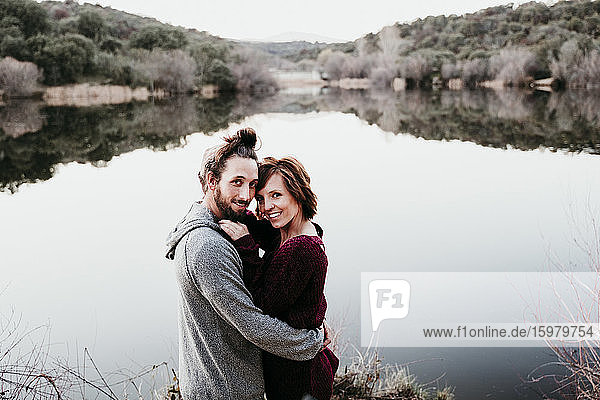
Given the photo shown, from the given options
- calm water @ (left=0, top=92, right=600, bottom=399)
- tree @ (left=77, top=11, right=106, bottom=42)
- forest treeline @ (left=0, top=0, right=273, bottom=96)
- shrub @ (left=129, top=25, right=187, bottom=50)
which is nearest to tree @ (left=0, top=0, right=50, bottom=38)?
forest treeline @ (left=0, top=0, right=273, bottom=96)

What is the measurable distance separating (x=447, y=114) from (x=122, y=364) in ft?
64.0

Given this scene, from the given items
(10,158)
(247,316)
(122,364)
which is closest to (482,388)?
(122,364)

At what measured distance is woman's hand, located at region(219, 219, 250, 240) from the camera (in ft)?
6.72

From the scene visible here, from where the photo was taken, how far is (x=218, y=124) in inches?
781

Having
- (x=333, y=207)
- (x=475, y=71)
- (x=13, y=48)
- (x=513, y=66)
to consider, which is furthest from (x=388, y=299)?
(x=475, y=71)

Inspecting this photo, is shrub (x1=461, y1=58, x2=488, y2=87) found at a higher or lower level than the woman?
lower

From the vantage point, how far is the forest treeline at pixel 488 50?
34625 millimetres

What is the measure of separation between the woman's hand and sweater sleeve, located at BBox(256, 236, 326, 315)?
13 centimetres

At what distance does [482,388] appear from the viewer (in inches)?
173

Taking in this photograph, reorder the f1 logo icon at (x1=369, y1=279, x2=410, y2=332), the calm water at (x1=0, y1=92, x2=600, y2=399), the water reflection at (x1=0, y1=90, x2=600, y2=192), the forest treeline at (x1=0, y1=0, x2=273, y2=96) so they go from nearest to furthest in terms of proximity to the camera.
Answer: the f1 logo icon at (x1=369, y1=279, x2=410, y2=332), the calm water at (x1=0, y1=92, x2=600, y2=399), the water reflection at (x1=0, y1=90, x2=600, y2=192), the forest treeline at (x1=0, y1=0, x2=273, y2=96)

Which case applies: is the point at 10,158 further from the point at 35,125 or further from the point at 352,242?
the point at 352,242

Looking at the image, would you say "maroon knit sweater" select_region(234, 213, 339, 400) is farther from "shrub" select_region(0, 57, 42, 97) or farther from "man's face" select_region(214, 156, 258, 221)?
"shrub" select_region(0, 57, 42, 97)

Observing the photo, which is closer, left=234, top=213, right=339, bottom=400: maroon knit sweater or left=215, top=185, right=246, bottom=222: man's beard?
left=234, top=213, right=339, bottom=400: maroon knit sweater

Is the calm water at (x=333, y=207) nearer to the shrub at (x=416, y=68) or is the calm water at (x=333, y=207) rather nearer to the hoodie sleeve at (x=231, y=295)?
the hoodie sleeve at (x=231, y=295)
